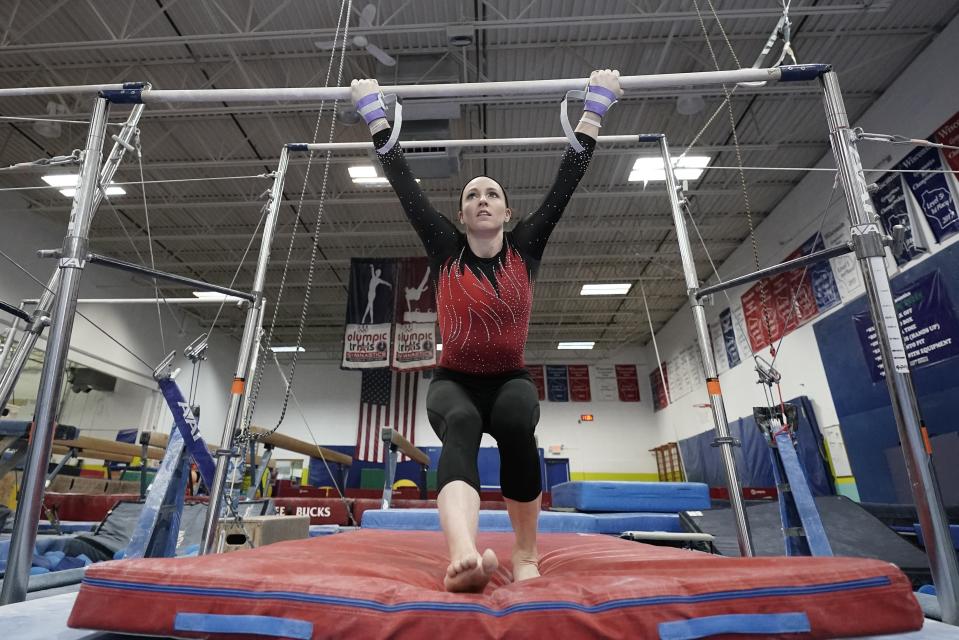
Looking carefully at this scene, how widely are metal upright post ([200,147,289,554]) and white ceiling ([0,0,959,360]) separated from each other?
76.7 inches

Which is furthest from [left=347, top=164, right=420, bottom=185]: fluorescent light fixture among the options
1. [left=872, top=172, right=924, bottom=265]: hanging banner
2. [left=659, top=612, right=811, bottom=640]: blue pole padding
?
[left=659, top=612, right=811, bottom=640]: blue pole padding

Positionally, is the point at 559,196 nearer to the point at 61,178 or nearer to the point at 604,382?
the point at 61,178

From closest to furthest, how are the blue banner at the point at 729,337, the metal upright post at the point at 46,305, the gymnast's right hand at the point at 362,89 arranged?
the gymnast's right hand at the point at 362,89
the metal upright post at the point at 46,305
the blue banner at the point at 729,337

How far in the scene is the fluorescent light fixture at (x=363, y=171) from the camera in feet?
27.7

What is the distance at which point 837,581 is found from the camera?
3.29 ft

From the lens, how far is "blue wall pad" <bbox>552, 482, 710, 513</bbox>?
14.0 ft

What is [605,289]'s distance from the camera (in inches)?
514

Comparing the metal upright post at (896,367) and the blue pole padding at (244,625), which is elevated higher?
the metal upright post at (896,367)

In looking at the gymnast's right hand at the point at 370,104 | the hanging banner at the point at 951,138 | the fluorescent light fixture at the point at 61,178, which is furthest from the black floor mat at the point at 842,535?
the fluorescent light fixture at the point at 61,178

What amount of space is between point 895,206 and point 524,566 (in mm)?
7420

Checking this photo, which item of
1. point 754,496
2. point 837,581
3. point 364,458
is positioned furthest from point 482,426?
point 364,458

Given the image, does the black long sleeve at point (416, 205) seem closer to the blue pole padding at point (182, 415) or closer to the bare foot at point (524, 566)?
the bare foot at point (524, 566)

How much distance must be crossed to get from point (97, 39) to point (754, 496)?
11.7 meters

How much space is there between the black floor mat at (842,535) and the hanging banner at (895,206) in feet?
13.0
